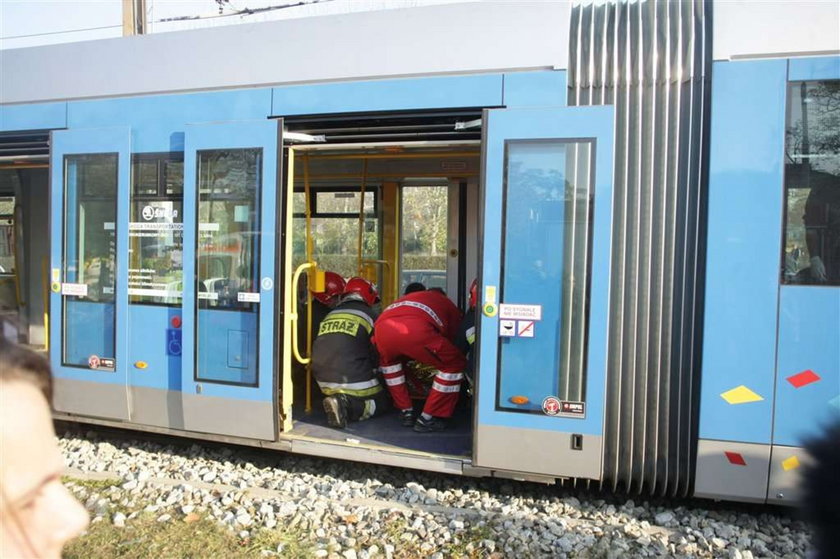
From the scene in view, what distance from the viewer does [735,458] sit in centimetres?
382

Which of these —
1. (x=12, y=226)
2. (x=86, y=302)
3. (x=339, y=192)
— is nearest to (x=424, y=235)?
(x=339, y=192)

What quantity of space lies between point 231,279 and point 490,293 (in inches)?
78.4

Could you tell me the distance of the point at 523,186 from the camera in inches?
159

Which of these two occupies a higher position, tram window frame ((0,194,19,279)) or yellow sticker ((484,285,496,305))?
tram window frame ((0,194,19,279))

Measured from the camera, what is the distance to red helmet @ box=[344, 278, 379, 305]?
5.90m

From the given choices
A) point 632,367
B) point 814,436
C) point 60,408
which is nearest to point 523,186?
point 632,367

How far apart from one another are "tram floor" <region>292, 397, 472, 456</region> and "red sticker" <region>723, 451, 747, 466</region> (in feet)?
5.50

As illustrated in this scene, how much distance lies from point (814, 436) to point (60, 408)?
18.1 feet

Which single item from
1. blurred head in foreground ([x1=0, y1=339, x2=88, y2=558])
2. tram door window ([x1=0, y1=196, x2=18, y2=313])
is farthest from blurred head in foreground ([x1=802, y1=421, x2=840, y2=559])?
tram door window ([x1=0, y1=196, x2=18, y2=313])

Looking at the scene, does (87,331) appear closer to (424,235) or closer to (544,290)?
(424,235)

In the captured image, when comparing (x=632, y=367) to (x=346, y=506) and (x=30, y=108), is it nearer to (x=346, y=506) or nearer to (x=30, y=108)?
(x=346, y=506)

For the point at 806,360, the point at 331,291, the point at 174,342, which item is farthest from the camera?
the point at 331,291

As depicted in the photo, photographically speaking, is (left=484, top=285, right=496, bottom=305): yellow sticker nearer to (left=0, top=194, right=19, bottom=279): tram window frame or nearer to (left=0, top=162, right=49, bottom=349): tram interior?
(left=0, top=162, right=49, bottom=349): tram interior

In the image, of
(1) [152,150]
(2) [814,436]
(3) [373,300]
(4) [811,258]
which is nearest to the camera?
(2) [814,436]
